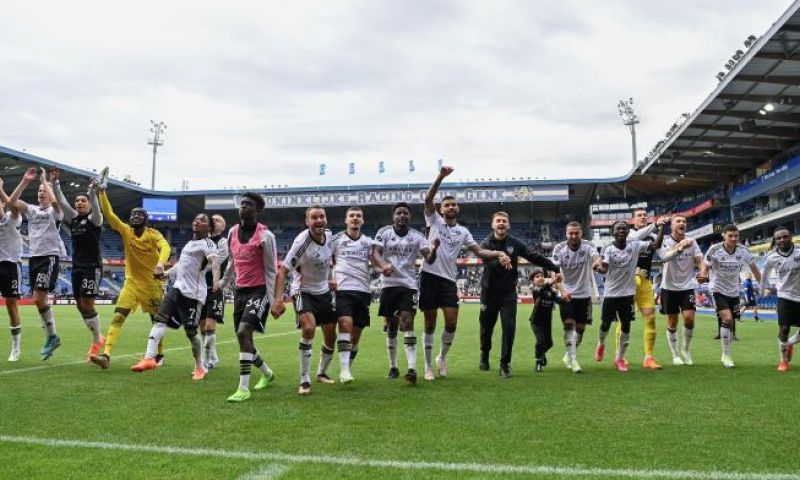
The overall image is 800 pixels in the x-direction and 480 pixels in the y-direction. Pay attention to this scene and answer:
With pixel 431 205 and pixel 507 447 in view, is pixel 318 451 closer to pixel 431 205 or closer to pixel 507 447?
pixel 507 447

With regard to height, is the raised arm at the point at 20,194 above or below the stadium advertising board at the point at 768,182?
below

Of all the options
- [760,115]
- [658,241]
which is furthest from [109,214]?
[760,115]

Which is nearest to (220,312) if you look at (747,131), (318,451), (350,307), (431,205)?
(350,307)

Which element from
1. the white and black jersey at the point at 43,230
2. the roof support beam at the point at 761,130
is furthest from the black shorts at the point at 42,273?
the roof support beam at the point at 761,130

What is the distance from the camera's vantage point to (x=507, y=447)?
4246 millimetres

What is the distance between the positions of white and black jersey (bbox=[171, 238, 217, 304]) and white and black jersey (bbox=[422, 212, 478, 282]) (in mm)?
2859

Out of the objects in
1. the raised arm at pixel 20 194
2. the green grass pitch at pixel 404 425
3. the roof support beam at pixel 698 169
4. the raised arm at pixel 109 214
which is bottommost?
the green grass pitch at pixel 404 425

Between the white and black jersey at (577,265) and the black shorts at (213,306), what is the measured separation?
4.89 m

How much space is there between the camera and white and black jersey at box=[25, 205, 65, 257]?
891cm

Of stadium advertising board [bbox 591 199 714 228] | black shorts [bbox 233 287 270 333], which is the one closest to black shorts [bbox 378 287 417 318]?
black shorts [bbox 233 287 270 333]

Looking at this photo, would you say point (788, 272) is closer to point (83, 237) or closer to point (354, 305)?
point (354, 305)

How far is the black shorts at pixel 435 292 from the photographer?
26.4ft

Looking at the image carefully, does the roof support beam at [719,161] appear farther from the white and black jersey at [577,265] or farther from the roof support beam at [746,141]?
the white and black jersey at [577,265]

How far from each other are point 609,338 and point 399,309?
8.10 metres
